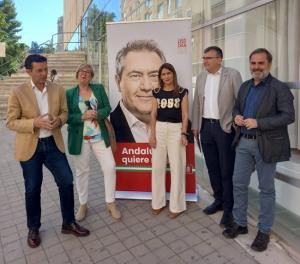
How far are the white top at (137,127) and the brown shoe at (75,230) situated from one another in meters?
1.33

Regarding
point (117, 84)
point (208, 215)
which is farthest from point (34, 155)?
point (208, 215)

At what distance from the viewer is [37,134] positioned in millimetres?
3395

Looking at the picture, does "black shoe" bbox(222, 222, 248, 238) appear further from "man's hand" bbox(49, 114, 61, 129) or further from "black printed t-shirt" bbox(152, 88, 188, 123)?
"man's hand" bbox(49, 114, 61, 129)

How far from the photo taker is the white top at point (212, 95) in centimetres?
367

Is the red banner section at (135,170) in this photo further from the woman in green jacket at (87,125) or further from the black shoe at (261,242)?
the black shoe at (261,242)

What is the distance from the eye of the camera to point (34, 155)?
3396 mm

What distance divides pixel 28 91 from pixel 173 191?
77.2 inches

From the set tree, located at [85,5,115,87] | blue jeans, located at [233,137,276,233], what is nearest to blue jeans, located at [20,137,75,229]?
blue jeans, located at [233,137,276,233]

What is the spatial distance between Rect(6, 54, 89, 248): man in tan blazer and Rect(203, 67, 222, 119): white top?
152cm

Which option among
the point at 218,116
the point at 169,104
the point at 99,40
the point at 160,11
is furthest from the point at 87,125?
the point at 99,40

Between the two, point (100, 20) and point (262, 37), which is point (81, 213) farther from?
point (100, 20)

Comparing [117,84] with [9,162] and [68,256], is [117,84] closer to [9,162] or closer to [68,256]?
[68,256]

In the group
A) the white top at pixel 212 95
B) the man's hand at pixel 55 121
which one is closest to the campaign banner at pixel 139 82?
the white top at pixel 212 95

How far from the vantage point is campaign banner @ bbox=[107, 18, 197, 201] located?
4145mm
